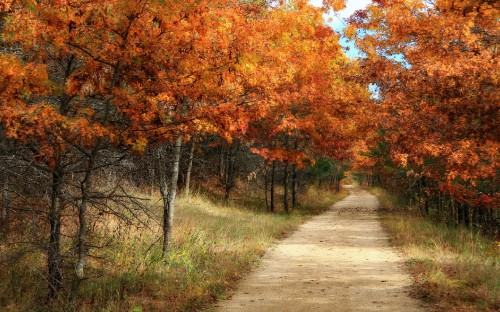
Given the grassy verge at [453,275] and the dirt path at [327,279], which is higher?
the grassy verge at [453,275]

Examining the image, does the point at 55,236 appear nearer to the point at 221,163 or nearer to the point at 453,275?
the point at 453,275

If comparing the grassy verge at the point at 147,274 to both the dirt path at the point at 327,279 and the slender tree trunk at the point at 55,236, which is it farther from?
the dirt path at the point at 327,279

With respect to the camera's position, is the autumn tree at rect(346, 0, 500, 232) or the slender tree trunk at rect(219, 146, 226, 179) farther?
the slender tree trunk at rect(219, 146, 226, 179)

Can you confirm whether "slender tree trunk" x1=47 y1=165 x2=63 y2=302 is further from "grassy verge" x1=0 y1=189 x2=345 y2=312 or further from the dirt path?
the dirt path

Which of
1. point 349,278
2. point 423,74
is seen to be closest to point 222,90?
point 349,278

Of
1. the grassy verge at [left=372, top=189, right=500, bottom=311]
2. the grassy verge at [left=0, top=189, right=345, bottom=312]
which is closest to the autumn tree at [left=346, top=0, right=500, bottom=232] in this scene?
the grassy verge at [left=372, top=189, right=500, bottom=311]

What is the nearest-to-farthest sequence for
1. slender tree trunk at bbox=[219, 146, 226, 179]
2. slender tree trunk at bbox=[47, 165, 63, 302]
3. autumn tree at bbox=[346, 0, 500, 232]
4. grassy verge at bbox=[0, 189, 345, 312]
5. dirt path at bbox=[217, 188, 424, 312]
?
slender tree trunk at bbox=[47, 165, 63, 302] < grassy verge at bbox=[0, 189, 345, 312] < dirt path at bbox=[217, 188, 424, 312] < autumn tree at bbox=[346, 0, 500, 232] < slender tree trunk at bbox=[219, 146, 226, 179]

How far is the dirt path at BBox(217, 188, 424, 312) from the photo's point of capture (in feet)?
22.7

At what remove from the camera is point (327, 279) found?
8742mm

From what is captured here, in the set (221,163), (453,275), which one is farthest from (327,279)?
(221,163)

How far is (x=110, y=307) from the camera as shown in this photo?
6055mm

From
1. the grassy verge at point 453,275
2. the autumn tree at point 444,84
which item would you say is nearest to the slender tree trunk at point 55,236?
the grassy verge at point 453,275

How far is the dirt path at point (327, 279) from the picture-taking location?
22.7 ft

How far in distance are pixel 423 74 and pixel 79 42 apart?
24.4 feet
